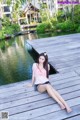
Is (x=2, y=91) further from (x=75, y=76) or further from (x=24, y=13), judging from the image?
(x=24, y=13)

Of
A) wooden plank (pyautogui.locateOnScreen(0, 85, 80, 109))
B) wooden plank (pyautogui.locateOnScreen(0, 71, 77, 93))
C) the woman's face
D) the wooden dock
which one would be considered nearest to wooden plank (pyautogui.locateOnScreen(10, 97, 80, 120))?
the wooden dock

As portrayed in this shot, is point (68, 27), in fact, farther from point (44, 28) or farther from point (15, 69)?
point (15, 69)

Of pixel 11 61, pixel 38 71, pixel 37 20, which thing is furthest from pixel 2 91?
pixel 37 20

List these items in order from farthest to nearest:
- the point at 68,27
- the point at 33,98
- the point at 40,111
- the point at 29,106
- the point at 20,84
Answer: the point at 68,27
the point at 20,84
the point at 33,98
the point at 29,106
the point at 40,111

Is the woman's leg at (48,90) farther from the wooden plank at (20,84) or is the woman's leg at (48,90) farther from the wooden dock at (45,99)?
the wooden plank at (20,84)

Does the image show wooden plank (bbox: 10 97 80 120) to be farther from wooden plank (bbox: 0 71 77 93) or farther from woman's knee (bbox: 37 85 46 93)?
wooden plank (bbox: 0 71 77 93)

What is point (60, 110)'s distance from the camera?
4.29 m

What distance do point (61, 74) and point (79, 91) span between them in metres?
1.33

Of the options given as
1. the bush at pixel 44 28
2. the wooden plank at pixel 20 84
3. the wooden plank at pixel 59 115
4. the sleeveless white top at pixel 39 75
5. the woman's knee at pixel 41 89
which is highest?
the sleeveless white top at pixel 39 75

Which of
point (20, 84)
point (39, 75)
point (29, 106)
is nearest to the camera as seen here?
point (29, 106)

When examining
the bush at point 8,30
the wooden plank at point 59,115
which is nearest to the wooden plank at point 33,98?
the wooden plank at point 59,115

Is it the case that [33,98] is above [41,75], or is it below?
below

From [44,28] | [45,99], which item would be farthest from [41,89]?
[44,28]

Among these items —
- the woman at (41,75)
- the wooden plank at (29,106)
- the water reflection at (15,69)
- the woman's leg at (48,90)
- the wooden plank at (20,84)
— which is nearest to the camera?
the woman's leg at (48,90)
